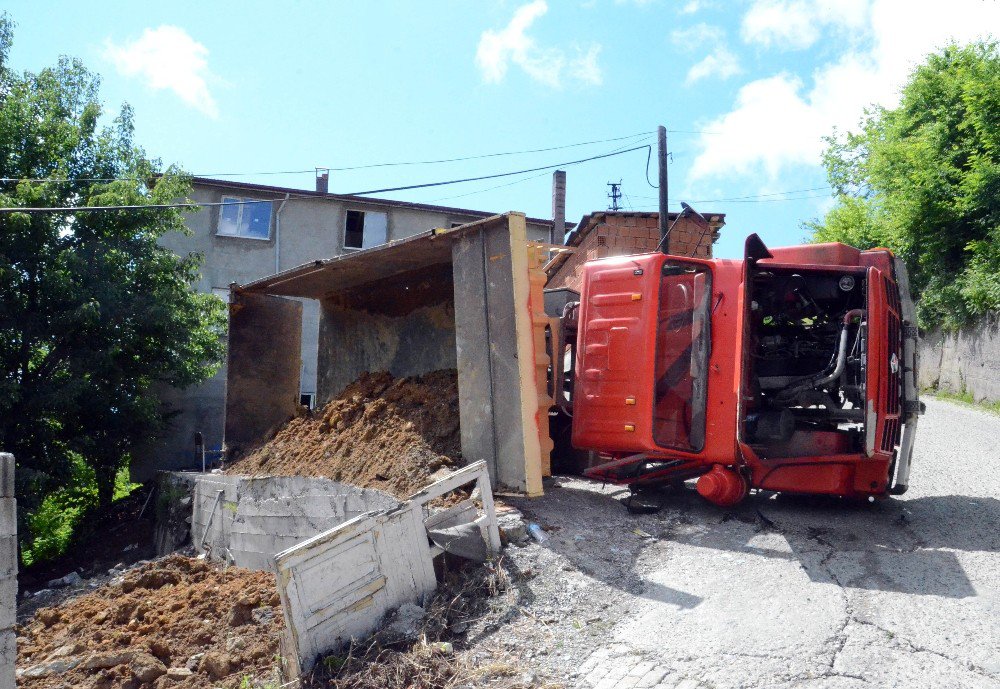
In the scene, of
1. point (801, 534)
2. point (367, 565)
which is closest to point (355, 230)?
point (801, 534)

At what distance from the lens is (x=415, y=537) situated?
4828mm

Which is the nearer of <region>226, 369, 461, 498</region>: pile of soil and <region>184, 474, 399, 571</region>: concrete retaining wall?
<region>184, 474, 399, 571</region>: concrete retaining wall

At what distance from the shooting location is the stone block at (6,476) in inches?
152

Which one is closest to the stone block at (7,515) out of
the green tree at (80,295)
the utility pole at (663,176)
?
the green tree at (80,295)

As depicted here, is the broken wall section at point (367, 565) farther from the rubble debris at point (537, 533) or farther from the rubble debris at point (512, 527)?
the rubble debris at point (537, 533)

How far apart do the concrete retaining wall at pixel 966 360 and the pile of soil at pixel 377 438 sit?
1264cm

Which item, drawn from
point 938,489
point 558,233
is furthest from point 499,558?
point 558,233

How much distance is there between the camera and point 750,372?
19.9ft

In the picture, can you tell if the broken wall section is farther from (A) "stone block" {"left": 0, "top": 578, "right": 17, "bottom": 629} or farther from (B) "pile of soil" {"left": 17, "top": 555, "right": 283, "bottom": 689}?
(A) "stone block" {"left": 0, "top": 578, "right": 17, "bottom": 629}

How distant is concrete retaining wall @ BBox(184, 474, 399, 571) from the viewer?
5.81 meters

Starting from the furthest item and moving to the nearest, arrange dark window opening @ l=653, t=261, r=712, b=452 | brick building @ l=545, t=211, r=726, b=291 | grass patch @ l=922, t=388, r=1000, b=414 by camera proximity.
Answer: brick building @ l=545, t=211, r=726, b=291
grass patch @ l=922, t=388, r=1000, b=414
dark window opening @ l=653, t=261, r=712, b=452

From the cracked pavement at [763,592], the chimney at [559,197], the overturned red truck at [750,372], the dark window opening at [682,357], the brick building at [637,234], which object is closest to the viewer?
→ the cracked pavement at [763,592]

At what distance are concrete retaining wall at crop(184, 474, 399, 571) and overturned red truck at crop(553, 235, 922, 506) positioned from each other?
1.97m

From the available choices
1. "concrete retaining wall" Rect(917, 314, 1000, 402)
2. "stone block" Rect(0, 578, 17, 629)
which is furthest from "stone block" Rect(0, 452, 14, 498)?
"concrete retaining wall" Rect(917, 314, 1000, 402)
